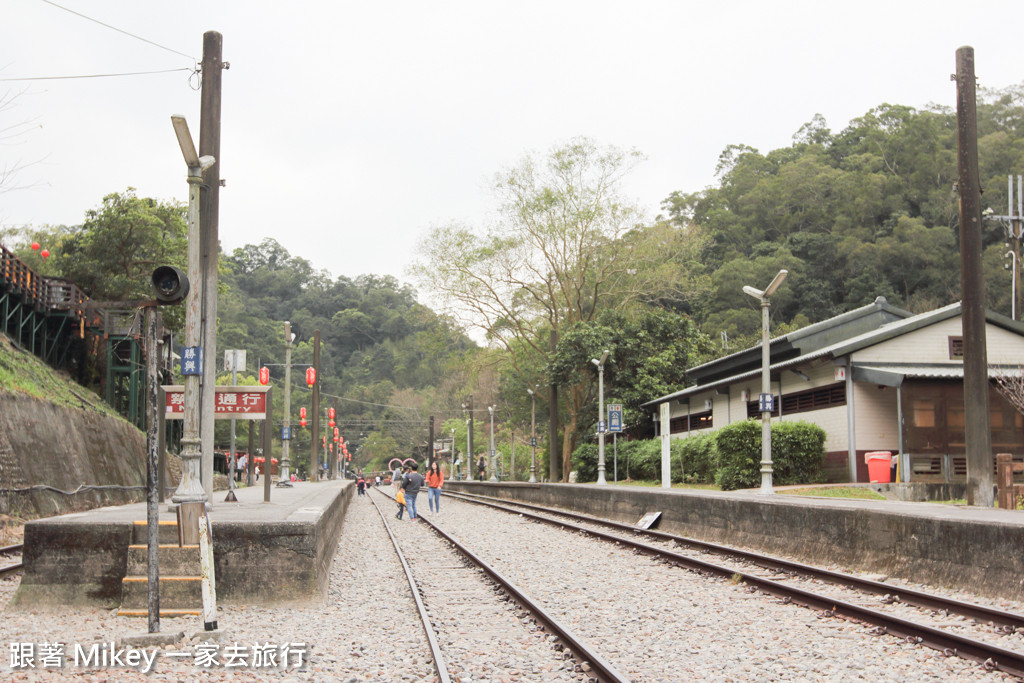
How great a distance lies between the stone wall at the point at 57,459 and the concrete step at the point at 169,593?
38.2 feet

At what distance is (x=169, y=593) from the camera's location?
30.2 feet

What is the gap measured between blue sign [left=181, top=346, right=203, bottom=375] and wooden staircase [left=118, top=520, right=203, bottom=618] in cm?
168

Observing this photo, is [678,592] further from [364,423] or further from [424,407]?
[364,423]

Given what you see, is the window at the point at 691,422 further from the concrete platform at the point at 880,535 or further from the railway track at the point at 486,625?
the railway track at the point at 486,625

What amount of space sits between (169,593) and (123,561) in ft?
3.08

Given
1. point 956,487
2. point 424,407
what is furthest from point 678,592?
point 424,407

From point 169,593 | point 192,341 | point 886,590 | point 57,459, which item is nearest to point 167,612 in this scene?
point 169,593

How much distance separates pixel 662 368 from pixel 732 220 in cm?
3329

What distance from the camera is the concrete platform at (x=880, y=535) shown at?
9.96 meters

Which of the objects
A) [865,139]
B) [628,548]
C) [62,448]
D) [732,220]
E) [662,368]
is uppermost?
[865,139]

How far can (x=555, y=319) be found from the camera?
48.1 metres

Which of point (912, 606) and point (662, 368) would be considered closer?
point (912, 606)

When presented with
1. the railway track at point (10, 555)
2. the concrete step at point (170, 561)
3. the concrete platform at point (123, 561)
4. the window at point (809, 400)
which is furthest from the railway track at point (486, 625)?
the window at point (809, 400)

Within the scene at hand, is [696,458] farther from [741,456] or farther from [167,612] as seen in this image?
[167,612]
